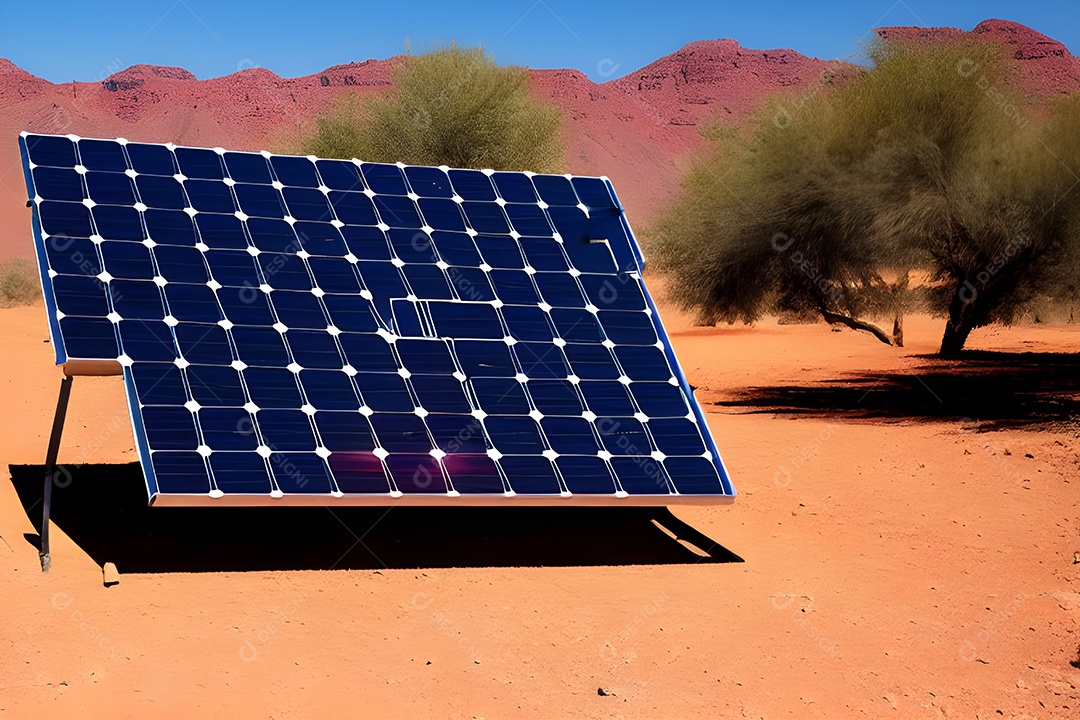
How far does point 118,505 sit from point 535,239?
471 centimetres

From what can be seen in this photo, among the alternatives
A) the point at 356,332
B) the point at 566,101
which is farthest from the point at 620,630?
the point at 566,101

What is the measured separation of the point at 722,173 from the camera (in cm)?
2338

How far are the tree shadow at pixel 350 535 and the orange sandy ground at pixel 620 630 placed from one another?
9.4 inches

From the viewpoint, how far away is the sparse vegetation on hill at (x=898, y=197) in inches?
725

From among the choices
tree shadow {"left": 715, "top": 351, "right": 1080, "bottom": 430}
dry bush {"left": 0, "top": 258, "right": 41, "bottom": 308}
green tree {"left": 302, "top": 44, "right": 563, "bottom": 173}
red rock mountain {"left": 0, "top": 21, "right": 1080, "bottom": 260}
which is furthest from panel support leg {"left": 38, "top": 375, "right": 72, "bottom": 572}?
red rock mountain {"left": 0, "top": 21, "right": 1080, "bottom": 260}

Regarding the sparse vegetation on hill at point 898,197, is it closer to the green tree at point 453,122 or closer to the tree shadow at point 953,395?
the tree shadow at point 953,395

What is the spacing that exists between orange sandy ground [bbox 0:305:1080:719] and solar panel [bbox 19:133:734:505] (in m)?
0.88

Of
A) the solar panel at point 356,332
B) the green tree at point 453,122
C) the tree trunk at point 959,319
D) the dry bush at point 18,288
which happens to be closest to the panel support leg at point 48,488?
the solar panel at point 356,332

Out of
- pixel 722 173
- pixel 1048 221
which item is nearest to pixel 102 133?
pixel 722 173

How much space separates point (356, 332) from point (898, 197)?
12594 millimetres

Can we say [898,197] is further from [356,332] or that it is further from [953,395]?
[356,332]

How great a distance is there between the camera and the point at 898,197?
18797 millimetres

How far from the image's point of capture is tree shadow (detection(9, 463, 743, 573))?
9.17m

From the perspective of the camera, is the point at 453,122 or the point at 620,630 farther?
the point at 453,122
